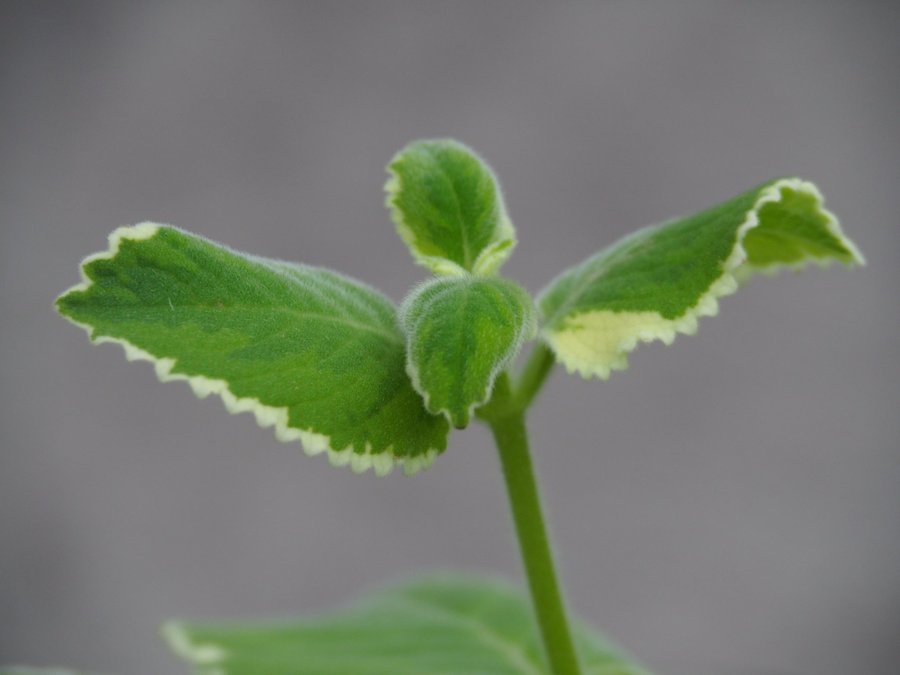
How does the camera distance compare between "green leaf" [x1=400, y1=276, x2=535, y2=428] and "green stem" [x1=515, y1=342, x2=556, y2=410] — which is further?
"green stem" [x1=515, y1=342, x2=556, y2=410]

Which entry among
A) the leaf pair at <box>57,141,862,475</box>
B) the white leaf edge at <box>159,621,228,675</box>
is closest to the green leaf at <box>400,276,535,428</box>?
the leaf pair at <box>57,141,862,475</box>

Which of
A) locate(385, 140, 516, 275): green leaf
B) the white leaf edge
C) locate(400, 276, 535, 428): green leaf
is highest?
→ locate(385, 140, 516, 275): green leaf

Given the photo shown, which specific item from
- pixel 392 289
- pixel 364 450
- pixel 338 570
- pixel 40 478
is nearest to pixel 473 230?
pixel 364 450

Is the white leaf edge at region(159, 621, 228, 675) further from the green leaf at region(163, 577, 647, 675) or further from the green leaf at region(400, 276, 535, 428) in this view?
the green leaf at region(400, 276, 535, 428)

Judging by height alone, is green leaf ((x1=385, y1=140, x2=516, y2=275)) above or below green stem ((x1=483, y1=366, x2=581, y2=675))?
above

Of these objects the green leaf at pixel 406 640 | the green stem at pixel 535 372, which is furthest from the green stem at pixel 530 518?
the green leaf at pixel 406 640

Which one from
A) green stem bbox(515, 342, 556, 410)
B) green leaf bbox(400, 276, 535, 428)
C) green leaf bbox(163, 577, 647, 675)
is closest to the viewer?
green leaf bbox(400, 276, 535, 428)

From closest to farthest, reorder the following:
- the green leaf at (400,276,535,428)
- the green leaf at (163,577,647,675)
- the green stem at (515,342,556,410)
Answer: the green leaf at (400,276,535,428), the green stem at (515,342,556,410), the green leaf at (163,577,647,675)

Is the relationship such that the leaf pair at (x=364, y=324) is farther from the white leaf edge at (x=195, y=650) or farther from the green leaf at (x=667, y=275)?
the white leaf edge at (x=195, y=650)
